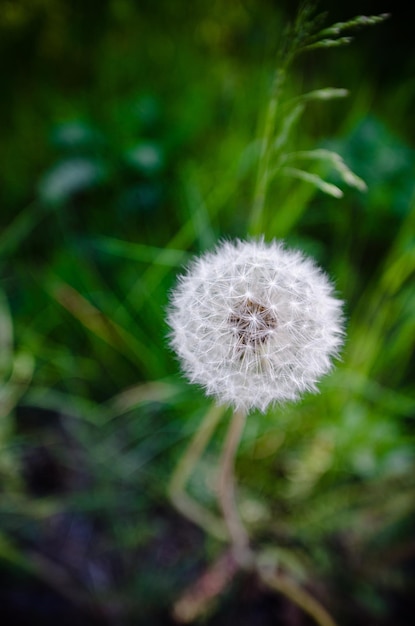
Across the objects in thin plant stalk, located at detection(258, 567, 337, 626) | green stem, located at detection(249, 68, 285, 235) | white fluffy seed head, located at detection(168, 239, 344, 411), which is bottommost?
thin plant stalk, located at detection(258, 567, 337, 626)

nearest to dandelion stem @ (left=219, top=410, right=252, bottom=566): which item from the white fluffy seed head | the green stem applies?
the white fluffy seed head

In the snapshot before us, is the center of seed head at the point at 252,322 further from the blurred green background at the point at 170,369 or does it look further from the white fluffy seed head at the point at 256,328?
the blurred green background at the point at 170,369

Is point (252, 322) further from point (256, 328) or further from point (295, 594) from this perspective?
point (295, 594)

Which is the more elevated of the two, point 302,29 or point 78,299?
point 302,29

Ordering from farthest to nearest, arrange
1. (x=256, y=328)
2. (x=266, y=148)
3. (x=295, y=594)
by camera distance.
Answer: (x=295, y=594) → (x=266, y=148) → (x=256, y=328)

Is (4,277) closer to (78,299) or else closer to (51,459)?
(78,299)

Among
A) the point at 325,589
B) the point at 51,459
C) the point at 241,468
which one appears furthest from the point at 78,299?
the point at 325,589

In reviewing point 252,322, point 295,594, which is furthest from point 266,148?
point 295,594

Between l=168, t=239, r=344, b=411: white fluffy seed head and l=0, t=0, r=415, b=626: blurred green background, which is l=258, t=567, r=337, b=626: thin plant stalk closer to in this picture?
l=0, t=0, r=415, b=626: blurred green background
